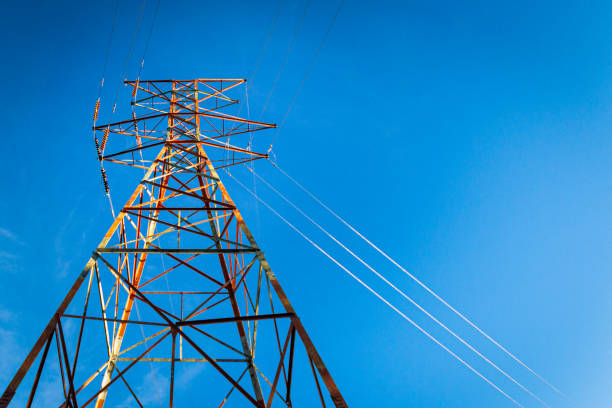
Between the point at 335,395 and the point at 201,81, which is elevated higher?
the point at 201,81

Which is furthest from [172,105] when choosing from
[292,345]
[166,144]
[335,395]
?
[335,395]

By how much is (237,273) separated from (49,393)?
48063 mm

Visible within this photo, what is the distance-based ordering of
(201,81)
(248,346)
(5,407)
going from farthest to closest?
(201,81)
(248,346)
(5,407)

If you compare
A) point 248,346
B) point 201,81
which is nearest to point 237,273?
point 248,346

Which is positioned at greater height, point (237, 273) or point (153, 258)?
point (153, 258)

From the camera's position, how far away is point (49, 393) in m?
42.6

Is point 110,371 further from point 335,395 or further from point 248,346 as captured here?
point 335,395

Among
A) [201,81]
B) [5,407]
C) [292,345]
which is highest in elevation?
[201,81]

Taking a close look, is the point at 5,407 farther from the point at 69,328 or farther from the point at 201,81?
the point at 69,328

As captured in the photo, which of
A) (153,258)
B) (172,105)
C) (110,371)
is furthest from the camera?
(153,258)

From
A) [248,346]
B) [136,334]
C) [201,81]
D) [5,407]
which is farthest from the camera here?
[136,334]

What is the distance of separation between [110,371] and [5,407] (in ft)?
13.4

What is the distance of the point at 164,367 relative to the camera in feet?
166

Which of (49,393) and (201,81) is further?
(49,393)
